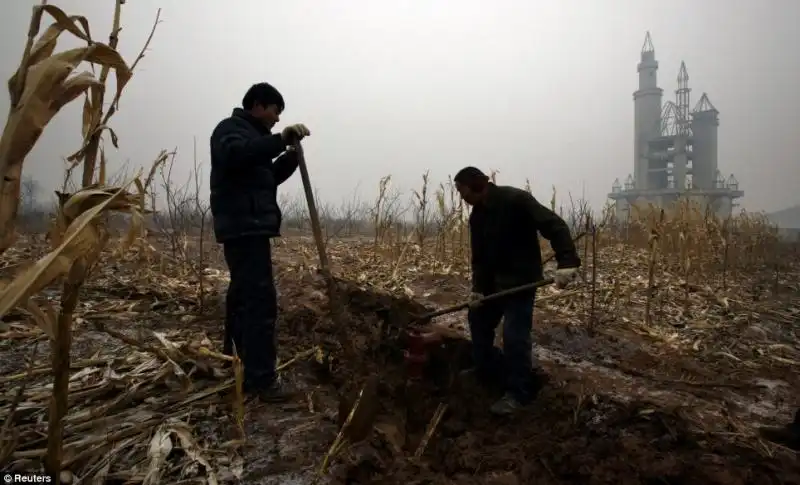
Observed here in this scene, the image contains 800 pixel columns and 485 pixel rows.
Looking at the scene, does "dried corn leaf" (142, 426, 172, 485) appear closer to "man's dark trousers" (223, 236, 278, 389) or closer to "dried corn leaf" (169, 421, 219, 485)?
"dried corn leaf" (169, 421, 219, 485)

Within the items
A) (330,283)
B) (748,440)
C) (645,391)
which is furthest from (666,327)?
(330,283)

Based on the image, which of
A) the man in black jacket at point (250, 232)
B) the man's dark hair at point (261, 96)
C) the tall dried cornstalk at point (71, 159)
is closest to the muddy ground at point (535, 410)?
the man in black jacket at point (250, 232)

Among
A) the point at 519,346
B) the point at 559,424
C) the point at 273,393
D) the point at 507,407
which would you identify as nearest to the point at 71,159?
the point at 273,393

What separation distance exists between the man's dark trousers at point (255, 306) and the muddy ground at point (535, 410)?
0.20 metres

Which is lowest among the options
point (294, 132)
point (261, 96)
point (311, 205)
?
point (311, 205)

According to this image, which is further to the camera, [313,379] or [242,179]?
[313,379]

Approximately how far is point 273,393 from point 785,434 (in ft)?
9.36

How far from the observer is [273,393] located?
247 centimetres

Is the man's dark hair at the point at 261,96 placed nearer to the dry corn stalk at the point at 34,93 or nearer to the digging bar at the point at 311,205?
the digging bar at the point at 311,205

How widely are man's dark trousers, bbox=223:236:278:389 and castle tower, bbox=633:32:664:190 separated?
48192 mm

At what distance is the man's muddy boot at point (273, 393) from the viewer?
8.05 feet

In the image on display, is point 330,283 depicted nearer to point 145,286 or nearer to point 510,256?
point 510,256

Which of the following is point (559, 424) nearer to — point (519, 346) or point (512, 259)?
point (519, 346)

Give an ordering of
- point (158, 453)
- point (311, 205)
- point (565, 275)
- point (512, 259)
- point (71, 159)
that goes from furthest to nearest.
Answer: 1. point (512, 259)
2. point (565, 275)
3. point (311, 205)
4. point (158, 453)
5. point (71, 159)
